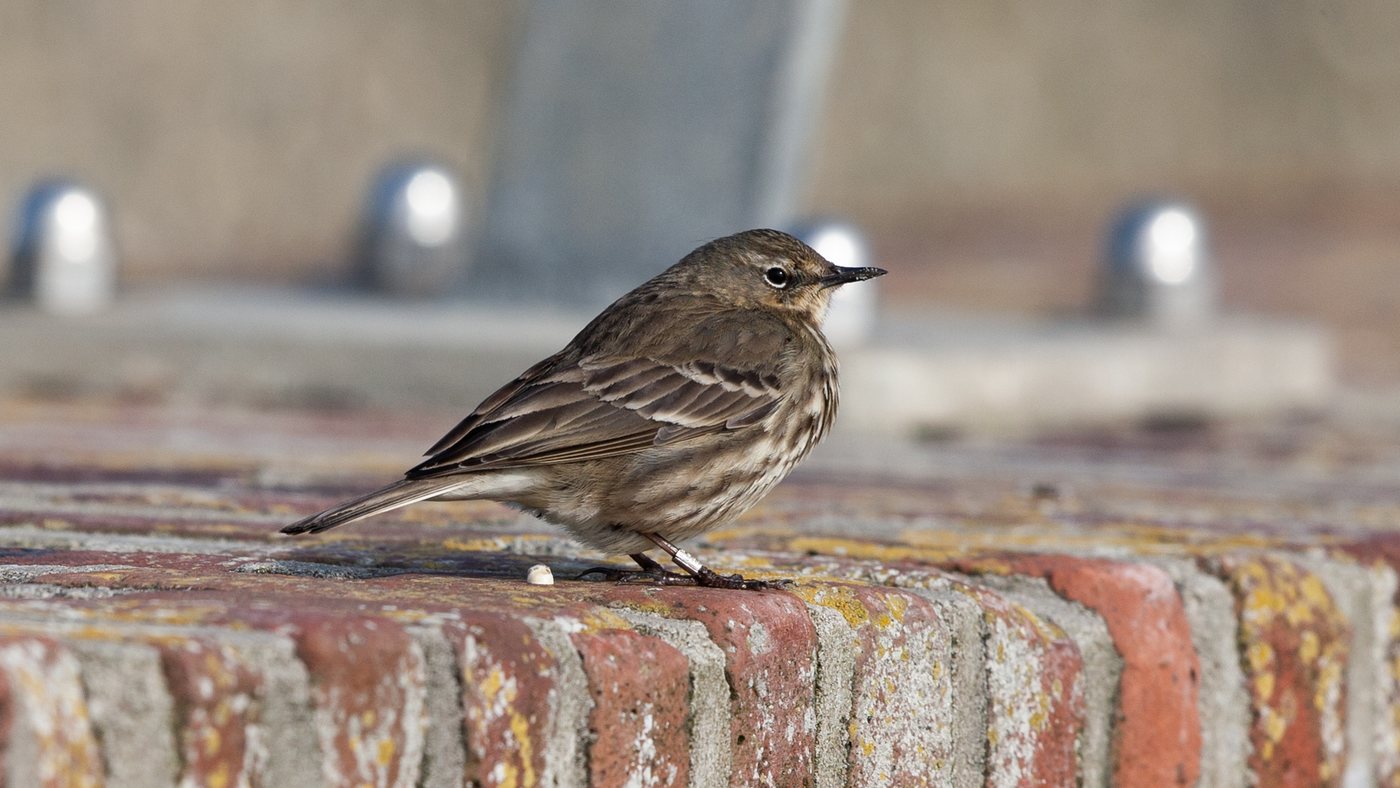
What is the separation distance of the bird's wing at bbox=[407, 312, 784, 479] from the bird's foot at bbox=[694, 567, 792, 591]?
302 millimetres

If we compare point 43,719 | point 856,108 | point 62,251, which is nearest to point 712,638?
point 43,719

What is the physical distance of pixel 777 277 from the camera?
3.66m

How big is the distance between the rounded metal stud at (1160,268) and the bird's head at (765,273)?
431cm

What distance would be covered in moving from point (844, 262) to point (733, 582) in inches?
139

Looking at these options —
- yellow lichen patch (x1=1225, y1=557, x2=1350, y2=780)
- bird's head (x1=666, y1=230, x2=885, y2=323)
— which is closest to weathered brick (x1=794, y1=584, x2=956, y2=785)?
yellow lichen patch (x1=1225, y1=557, x2=1350, y2=780)

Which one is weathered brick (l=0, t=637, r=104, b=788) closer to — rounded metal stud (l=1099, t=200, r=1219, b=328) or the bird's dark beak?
the bird's dark beak

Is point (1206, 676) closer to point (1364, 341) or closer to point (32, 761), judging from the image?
point (32, 761)

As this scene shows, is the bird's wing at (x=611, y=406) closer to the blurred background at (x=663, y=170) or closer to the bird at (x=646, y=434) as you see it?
the bird at (x=646, y=434)

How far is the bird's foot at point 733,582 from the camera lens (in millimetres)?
2627

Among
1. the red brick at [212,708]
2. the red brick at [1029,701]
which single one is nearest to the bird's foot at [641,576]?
the red brick at [1029,701]

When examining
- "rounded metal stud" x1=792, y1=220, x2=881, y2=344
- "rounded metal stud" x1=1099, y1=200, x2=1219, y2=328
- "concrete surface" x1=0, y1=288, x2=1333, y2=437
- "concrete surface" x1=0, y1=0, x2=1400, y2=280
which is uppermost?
"concrete surface" x1=0, y1=0, x2=1400, y2=280

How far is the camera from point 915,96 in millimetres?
25906

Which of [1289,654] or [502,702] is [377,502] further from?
[1289,654]

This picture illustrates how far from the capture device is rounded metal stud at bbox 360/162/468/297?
7602mm
